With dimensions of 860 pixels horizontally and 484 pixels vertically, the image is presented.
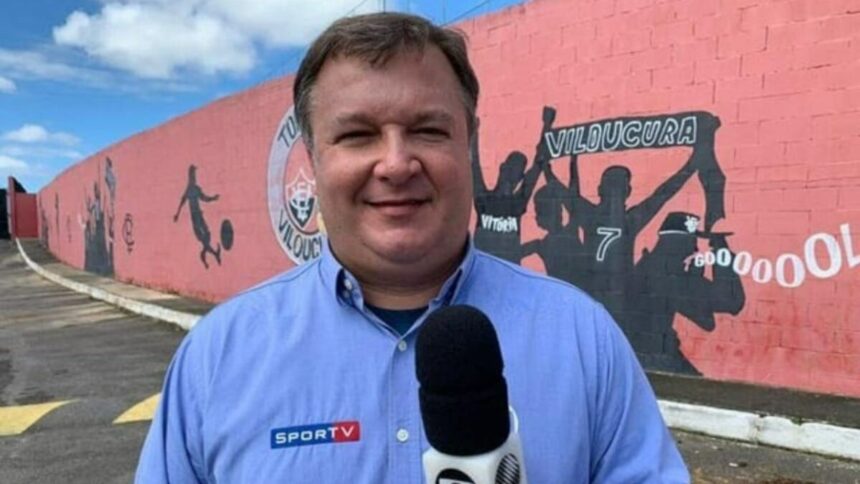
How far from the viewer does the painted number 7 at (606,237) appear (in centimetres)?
671

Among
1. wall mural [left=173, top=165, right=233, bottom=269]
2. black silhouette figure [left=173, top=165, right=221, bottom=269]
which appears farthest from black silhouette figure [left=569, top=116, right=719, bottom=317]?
black silhouette figure [left=173, top=165, right=221, bottom=269]

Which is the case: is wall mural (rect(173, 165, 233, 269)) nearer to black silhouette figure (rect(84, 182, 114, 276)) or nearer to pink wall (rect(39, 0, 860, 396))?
pink wall (rect(39, 0, 860, 396))

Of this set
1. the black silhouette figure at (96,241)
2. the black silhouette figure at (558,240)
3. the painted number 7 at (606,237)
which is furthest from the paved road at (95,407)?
the black silhouette figure at (96,241)

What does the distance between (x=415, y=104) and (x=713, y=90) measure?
5.19m

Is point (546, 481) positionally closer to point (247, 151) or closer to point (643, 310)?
point (643, 310)

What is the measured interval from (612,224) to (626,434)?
5.46 meters

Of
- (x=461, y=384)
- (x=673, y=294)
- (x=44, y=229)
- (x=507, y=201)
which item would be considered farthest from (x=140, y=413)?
(x=44, y=229)

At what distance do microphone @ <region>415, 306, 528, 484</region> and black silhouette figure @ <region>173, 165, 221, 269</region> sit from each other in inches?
523

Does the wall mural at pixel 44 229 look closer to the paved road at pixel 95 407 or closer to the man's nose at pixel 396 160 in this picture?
the paved road at pixel 95 407

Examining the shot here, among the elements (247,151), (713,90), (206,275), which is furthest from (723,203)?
(206,275)

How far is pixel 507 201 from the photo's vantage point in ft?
25.0

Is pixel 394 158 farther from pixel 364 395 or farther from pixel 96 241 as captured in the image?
pixel 96 241

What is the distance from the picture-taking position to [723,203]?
6004 mm

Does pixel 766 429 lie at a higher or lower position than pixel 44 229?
lower
